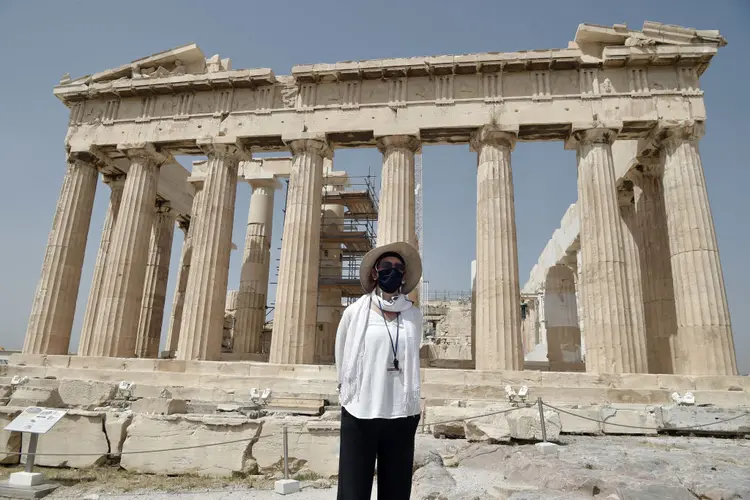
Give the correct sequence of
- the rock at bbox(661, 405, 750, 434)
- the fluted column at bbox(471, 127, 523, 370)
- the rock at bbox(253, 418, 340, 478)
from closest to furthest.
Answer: the rock at bbox(253, 418, 340, 478)
the rock at bbox(661, 405, 750, 434)
the fluted column at bbox(471, 127, 523, 370)

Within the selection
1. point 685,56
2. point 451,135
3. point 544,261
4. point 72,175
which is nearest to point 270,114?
point 451,135

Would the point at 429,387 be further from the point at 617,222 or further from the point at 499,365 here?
the point at 617,222

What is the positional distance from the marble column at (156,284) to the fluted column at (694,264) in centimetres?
2041

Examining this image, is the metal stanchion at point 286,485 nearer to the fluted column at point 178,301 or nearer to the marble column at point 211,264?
the marble column at point 211,264

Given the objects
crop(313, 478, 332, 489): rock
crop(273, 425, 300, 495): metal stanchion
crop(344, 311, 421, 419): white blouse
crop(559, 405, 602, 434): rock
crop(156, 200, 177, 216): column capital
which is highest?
crop(156, 200, 177, 216): column capital

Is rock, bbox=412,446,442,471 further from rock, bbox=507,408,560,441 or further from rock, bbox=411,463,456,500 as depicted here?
rock, bbox=507,408,560,441

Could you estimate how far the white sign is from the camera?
619 cm

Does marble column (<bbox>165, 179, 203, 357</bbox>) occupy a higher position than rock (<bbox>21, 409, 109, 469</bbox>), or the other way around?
marble column (<bbox>165, 179, 203, 357</bbox>)

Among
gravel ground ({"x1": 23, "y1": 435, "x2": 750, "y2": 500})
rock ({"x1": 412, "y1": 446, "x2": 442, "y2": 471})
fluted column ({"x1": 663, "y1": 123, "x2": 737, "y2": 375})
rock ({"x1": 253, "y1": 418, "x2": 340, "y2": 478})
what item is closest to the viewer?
gravel ground ({"x1": 23, "y1": 435, "x2": 750, "y2": 500})

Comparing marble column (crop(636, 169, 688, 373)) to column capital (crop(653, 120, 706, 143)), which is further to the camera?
marble column (crop(636, 169, 688, 373))

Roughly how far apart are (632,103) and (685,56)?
2.11 m

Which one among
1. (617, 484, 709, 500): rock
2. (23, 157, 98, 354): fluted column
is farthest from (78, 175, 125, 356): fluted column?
(617, 484, 709, 500): rock

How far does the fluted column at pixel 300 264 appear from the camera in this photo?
599 inches

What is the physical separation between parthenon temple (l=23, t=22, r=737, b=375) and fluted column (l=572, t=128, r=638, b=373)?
0.14ft
